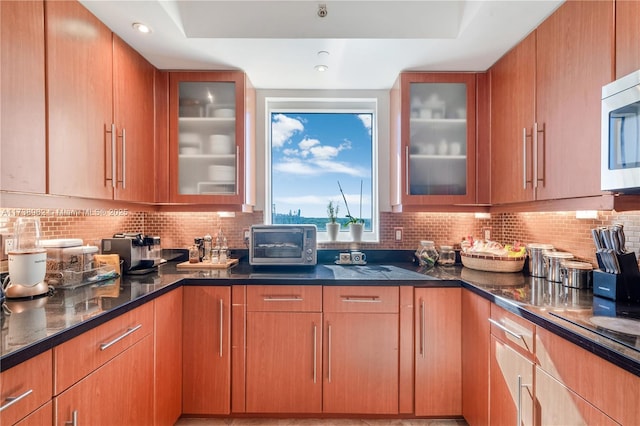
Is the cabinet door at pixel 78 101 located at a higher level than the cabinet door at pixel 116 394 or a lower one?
higher

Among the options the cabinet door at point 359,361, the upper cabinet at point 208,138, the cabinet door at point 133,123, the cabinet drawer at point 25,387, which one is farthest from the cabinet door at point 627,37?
the cabinet door at point 133,123

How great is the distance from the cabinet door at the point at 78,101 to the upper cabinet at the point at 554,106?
2242 mm

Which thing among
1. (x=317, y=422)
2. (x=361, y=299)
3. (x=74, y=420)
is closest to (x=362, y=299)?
(x=361, y=299)

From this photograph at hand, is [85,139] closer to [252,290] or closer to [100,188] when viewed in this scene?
[100,188]

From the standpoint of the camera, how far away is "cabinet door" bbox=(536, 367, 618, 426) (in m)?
0.92

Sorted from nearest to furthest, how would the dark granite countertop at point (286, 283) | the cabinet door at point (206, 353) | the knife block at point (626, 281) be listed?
the dark granite countertop at point (286, 283) → the knife block at point (626, 281) → the cabinet door at point (206, 353)

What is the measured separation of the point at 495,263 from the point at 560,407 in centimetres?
104

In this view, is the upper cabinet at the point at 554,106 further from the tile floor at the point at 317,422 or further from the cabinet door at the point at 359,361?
the tile floor at the point at 317,422

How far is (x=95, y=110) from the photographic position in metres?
1.55

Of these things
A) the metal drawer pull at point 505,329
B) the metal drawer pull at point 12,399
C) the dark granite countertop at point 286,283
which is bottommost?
the metal drawer pull at point 505,329

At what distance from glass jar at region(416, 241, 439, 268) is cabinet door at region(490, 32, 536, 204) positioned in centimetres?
52

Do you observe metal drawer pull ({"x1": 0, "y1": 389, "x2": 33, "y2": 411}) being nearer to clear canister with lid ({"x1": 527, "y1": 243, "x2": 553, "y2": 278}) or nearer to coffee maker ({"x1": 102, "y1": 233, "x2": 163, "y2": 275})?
coffee maker ({"x1": 102, "y1": 233, "x2": 163, "y2": 275})

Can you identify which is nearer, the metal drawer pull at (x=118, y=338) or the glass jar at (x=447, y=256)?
the metal drawer pull at (x=118, y=338)

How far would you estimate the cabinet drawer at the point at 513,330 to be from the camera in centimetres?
122
